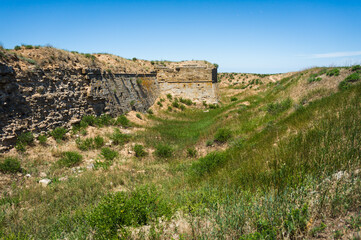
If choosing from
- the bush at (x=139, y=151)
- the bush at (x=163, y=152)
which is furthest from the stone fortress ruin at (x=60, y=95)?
the bush at (x=163, y=152)

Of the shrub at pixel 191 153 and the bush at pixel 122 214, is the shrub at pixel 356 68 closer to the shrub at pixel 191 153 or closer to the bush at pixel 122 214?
the shrub at pixel 191 153

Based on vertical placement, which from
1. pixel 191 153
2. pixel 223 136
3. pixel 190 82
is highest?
pixel 190 82

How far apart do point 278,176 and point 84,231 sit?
3901mm

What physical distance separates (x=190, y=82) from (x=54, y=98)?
16734 millimetres

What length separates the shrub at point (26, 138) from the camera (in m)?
8.35

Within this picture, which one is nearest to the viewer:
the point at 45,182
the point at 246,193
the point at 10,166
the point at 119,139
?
the point at 246,193

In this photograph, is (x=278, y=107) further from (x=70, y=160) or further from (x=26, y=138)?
(x=26, y=138)

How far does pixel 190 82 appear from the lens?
24.8 metres

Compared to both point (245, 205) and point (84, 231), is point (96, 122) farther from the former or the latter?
point (245, 205)

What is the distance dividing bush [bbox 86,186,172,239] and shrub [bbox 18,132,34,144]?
22.5 ft

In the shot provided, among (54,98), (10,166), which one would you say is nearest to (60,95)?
(54,98)

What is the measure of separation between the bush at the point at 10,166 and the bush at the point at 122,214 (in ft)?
16.9

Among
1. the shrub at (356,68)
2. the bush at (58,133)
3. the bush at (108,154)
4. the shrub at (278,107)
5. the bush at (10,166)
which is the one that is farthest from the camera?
Answer: the shrub at (356,68)

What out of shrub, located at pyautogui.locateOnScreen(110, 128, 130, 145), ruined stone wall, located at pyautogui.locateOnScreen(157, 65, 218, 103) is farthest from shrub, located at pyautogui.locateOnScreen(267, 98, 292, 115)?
ruined stone wall, located at pyautogui.locateOnScreen(157, 65, 218, 103)
